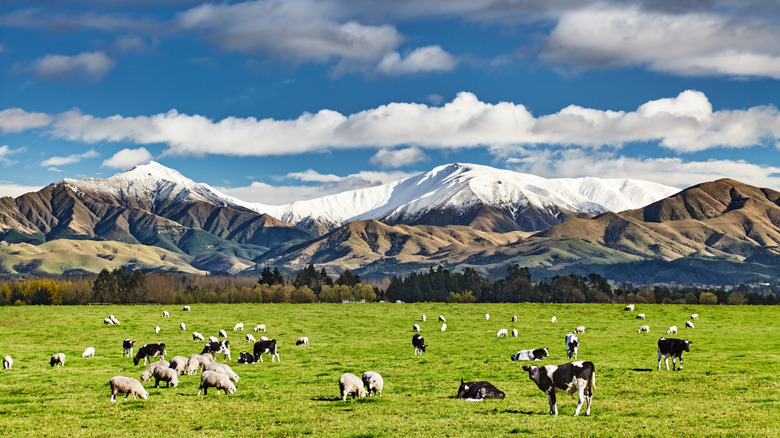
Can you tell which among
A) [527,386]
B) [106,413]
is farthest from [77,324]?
[527,386]

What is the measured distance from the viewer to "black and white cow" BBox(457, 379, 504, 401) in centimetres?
2773

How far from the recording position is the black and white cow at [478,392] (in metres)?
27.7

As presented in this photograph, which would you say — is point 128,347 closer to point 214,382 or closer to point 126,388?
point 126,388

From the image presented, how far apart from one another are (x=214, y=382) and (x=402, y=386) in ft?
29.6

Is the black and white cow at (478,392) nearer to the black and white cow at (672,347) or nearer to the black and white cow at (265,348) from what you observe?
the black and white cow at (672,347)

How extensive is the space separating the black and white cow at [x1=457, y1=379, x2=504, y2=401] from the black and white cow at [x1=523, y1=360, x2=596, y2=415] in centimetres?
387

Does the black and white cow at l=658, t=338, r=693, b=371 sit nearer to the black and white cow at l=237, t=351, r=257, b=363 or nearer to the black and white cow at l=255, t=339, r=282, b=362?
the black and white cow at l=255, t=339, r=282, b=362

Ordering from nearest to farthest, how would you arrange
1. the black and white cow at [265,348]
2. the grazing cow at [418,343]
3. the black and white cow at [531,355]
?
the black and white cow at [531,355] → the black and white cow at [265,348] → the grazing cow at [418,343]

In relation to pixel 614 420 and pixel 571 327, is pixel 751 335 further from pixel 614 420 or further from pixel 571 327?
pixel 614 420

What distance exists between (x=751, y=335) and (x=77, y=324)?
227 ft

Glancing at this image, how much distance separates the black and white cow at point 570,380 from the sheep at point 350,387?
8253mm

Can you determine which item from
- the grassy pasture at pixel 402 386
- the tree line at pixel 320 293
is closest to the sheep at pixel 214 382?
the grassy pasture at pixel 402 386

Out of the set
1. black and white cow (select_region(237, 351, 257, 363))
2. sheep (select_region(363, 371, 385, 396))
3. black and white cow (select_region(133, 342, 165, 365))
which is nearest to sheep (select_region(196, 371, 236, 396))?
sheep (select_region(363, 371, 385, 396))

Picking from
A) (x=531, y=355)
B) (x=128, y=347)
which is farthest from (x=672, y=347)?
(x=128, y=347)
